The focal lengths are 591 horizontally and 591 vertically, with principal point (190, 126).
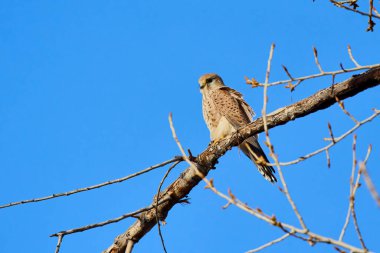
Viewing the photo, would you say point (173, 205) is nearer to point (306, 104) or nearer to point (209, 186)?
point (306, 104)

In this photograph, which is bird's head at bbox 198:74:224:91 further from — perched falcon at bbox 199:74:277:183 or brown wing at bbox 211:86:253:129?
brown wing at bbox 211:86:253:129

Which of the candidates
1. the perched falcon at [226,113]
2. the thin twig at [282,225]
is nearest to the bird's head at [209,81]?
the perched falcon at [226,113]

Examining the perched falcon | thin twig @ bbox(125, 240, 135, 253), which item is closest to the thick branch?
thin twig @ bbox(125, 240, 135, 253)

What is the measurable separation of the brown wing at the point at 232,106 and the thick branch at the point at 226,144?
5.25 ft

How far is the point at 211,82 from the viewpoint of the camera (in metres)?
7.06

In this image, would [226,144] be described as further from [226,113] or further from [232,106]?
[232,106]

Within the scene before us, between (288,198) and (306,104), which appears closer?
(288,198)

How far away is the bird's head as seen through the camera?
6992 mm

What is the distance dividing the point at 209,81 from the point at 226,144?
114 inches

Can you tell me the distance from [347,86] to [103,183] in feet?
5.41

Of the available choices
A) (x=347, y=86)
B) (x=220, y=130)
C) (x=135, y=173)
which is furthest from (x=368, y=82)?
(x=220, y=130)

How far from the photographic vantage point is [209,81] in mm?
7066

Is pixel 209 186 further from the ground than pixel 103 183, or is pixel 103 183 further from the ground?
pixel 103 183

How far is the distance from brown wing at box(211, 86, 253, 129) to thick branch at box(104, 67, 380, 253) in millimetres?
1600
